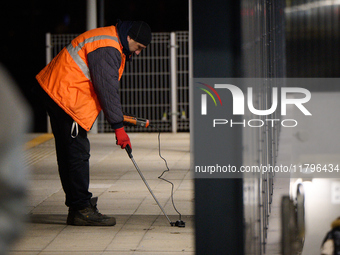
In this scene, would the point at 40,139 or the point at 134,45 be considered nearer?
the point at 134,45

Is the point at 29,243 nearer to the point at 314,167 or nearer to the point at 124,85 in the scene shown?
the point at 314,167

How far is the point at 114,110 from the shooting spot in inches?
210

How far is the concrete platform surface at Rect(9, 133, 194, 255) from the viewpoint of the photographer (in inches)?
193

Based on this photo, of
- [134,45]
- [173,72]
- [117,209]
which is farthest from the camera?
[173,72]

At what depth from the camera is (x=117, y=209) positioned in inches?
247

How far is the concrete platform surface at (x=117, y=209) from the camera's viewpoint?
490 cm

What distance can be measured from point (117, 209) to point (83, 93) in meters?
1.48

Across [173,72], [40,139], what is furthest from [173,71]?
[40,139]

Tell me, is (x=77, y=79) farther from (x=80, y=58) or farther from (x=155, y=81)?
(x=155, y=81)

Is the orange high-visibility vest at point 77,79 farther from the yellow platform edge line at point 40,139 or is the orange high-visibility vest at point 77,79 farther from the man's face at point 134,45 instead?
the yellow platform edge line at point 40,139

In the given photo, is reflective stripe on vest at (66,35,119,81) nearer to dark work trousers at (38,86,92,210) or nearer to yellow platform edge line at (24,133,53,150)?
dark work trousers at (38,86,92,210)

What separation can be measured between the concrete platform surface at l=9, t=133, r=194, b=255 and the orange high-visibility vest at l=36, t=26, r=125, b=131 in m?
0.74

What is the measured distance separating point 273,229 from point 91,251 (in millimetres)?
1674

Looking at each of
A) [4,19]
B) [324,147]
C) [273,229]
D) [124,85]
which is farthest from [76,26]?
[273,229]
